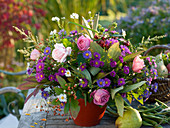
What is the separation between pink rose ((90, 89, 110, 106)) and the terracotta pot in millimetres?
87

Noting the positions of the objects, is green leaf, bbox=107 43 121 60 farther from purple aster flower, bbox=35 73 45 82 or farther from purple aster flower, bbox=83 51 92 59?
purple aster flower, bbox=35 73 45 82

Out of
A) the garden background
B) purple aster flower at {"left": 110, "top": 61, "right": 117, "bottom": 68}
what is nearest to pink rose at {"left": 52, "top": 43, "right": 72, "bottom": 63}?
purple aster flower at {"left": 110, "top": 61, "right": 117, "bottom": 68}

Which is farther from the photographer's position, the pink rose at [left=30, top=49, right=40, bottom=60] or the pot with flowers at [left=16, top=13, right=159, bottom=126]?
the pink rose at [left=30, top=49, right=40, bottom=60]

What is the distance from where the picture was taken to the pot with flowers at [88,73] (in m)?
1.15

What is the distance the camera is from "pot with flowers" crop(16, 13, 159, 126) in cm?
115

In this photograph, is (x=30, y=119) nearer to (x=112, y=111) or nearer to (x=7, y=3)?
(x=112, y=111)

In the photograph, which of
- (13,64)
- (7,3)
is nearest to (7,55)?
(13,64)

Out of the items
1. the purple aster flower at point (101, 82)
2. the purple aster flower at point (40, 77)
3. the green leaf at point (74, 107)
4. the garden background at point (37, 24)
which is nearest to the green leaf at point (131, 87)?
the purple aster flower at point (101, 82)

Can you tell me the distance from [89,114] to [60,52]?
38 centimetres

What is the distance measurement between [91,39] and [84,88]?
261mm

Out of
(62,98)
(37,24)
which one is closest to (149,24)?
(37,24)

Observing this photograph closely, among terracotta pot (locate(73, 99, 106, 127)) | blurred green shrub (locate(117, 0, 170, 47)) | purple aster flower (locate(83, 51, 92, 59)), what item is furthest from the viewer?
blurred green shrub (locate(117, 0, 170, 47))

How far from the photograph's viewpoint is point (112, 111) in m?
1.39

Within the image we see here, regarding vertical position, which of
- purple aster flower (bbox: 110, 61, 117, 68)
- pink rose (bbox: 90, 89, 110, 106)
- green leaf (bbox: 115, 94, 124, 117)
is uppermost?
purple aster flower (bbox: 110, 61, 117, 68)
